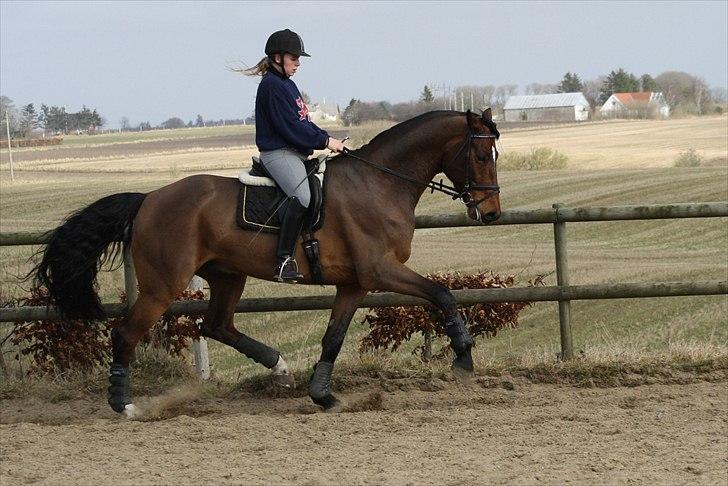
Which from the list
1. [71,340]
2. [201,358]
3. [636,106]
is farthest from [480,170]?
[636,106]

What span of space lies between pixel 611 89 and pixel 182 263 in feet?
439

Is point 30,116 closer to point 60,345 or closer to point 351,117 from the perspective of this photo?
point 351,117

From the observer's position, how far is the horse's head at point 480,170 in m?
7.32

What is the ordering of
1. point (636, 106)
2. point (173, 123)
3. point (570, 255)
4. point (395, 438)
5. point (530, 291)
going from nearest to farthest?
point (395, 438), point (530, 291), point (570, 255), point (636, 106), point (173, 123)

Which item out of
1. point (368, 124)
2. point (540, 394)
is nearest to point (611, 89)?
point (368, 124)

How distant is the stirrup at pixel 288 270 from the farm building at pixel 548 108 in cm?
11673

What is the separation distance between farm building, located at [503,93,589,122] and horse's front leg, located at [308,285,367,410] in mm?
116451

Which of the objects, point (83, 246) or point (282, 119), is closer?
point (282, 119)

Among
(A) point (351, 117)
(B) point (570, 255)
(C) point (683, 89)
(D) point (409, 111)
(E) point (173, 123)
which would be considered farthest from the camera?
(E) point (173, 123)

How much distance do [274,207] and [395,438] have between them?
188 cm

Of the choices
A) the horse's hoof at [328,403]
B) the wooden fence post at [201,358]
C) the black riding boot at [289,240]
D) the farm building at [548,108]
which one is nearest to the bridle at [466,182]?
the black riding boot at [289,240]

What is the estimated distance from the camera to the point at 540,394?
7.79 metres

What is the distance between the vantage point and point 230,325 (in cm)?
807

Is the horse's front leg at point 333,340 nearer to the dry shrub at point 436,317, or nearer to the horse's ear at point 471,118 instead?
the dry shrub at point 436,317
